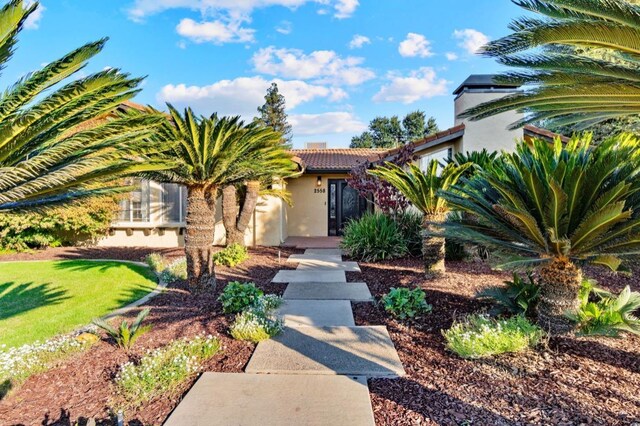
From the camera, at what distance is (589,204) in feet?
12.9

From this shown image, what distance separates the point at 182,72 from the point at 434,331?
42.7 feet

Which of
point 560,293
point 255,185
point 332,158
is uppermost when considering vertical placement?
point 332,158

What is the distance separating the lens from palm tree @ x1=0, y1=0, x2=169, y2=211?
2.93 metres

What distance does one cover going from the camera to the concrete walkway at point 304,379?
9.52 ft

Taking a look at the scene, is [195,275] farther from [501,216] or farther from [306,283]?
[501,216]

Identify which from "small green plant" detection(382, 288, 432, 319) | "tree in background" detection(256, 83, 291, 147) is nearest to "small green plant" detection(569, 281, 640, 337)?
"small green plant" detection(382, 288, 432, 319)

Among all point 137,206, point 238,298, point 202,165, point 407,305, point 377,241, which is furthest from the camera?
point 137,206

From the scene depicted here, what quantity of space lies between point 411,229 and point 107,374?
8292mm

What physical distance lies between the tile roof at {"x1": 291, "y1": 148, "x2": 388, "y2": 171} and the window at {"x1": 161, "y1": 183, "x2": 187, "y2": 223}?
4.72 metres

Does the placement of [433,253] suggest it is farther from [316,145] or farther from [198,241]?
[316,145]

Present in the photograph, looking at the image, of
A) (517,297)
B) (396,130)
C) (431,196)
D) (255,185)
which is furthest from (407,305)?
(396,130)

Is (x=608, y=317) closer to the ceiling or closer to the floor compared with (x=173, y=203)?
closer to the floor

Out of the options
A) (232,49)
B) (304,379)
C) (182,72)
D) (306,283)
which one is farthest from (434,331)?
(232,49)

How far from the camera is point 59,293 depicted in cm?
716
